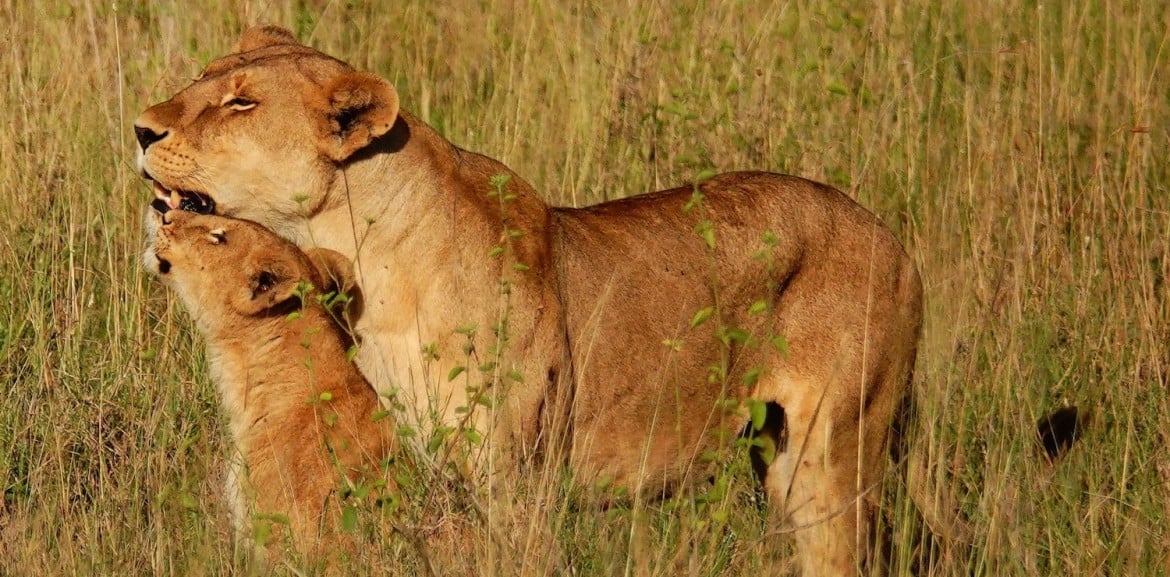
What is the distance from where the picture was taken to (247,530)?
4.64 metres

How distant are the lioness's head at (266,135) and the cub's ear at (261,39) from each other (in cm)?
45

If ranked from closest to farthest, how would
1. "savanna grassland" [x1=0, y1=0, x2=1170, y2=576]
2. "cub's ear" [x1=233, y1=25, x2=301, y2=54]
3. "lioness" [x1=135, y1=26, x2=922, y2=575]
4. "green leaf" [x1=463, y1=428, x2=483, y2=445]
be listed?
"green leaf" [x1=463, y1=428, x2=483, y2=445] < "lioness" [x1=135, y1=26, x2=922, y2=575] < "savanna grassland" [x1=0, y1=0, x2=1170, y2=576] < "cub's ear" [x1=233, y1=25, x2=301, y2=54]

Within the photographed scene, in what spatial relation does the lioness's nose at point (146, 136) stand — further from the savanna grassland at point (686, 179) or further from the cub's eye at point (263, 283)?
the savanna grassland at point (686, 179)

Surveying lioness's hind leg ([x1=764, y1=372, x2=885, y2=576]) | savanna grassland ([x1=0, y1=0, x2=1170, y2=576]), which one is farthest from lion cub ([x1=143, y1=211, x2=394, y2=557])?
lioness's hind leg ([x1=764, y1=372, x2=885, y2=576])

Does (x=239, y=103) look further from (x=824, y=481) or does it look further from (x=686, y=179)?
(x=686, y=179)

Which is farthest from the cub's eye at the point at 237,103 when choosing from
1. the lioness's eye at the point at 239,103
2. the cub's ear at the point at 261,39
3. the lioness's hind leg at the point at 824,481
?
the lioness's hind leg at the point at 824,481

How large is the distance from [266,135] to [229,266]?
1.92 feet

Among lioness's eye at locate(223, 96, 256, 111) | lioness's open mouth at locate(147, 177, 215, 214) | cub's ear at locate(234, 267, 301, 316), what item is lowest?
cub's ear at locate(234, 267, 301, 316)

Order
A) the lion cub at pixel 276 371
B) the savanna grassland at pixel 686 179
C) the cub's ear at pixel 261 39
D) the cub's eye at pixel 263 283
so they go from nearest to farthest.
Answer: the savanna grassland at pixel 686 179 → the lion cub at pixel 276 371 → the cub's eye at pixel 263 283 → the cub's ear at pixel 261 39

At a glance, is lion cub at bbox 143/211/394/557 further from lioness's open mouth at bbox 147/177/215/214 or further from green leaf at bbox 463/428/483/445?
green leaf at bbox 463/428/483/445

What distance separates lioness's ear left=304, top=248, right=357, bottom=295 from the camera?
4.66 metres

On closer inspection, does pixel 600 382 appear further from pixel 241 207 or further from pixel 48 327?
pixel 48 327

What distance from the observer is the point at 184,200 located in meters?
4.83

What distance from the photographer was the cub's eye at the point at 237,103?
465 cm
